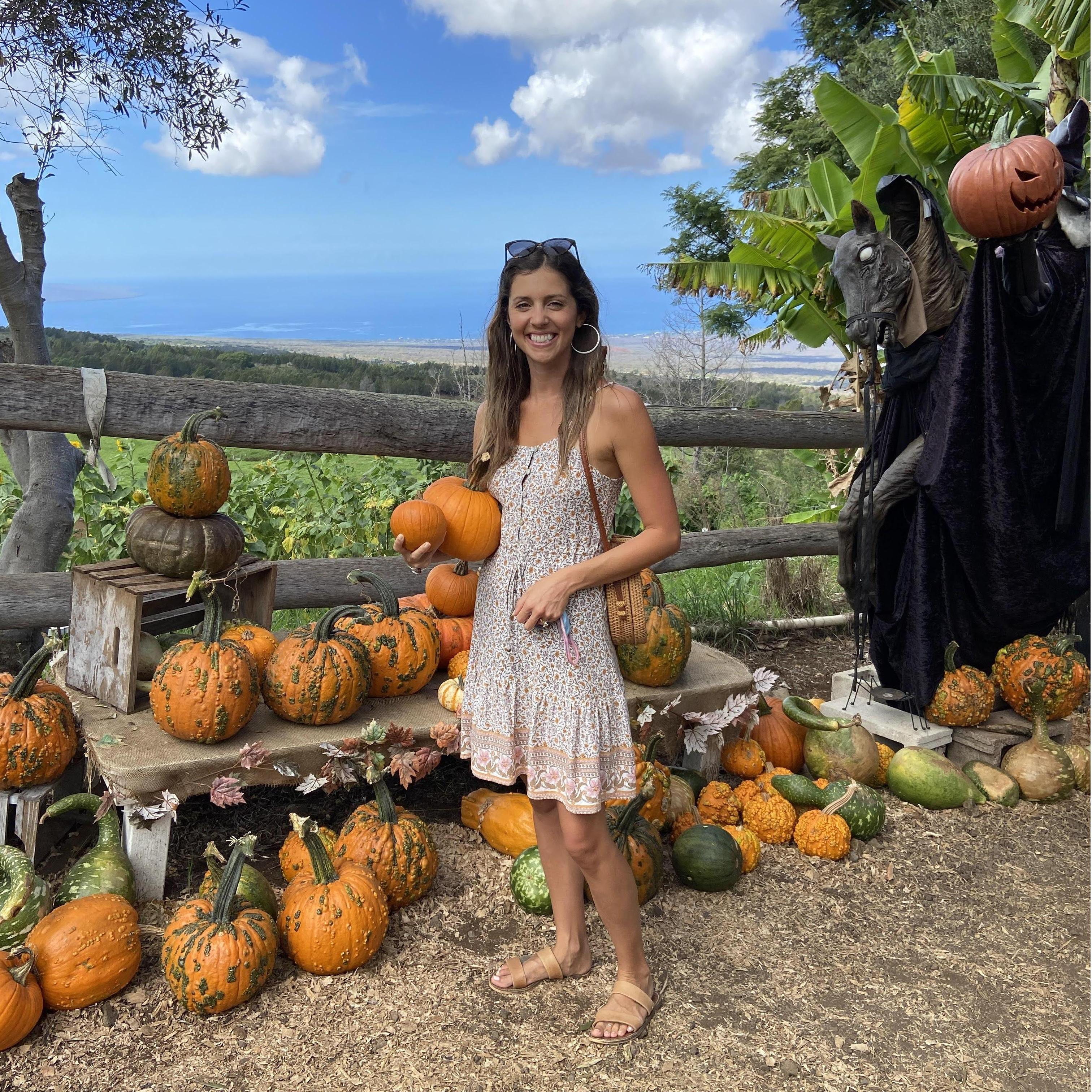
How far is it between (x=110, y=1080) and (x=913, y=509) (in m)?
3.77

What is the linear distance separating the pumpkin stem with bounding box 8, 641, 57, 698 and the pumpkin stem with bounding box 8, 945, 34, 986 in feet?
2.83

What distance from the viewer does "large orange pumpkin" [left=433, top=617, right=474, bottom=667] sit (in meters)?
3.71

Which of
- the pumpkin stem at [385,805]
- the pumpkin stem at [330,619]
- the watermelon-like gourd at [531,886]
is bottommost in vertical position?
the watermelon-like gourd at [531,886]

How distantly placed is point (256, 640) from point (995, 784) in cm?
320

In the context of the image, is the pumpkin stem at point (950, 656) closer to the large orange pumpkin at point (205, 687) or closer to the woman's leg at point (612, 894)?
the woman's leg at point (612, 894)

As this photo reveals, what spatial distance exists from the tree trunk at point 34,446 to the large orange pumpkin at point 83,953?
233cm

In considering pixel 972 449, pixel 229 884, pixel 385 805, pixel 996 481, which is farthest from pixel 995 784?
pixel 229 884

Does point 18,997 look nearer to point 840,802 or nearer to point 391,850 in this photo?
point 391,850

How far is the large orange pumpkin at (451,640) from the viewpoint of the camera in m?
3.71

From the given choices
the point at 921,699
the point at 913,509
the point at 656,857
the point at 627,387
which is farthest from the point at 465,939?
the point at 913,509

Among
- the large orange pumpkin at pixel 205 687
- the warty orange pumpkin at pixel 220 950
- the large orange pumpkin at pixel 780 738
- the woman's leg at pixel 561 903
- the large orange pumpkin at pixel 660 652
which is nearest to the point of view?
the warty orange pumpkin at pixel 220 950

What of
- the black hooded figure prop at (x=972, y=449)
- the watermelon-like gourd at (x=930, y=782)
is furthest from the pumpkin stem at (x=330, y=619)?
the watermelon-like gourd at (x=930, y=782)

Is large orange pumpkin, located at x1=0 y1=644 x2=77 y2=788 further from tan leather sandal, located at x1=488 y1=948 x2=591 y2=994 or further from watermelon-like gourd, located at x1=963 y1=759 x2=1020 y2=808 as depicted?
watermelon-like gourd, located at x1=963 y1=759 x2=1020 y2=808

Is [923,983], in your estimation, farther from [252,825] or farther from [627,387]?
[252,825]
